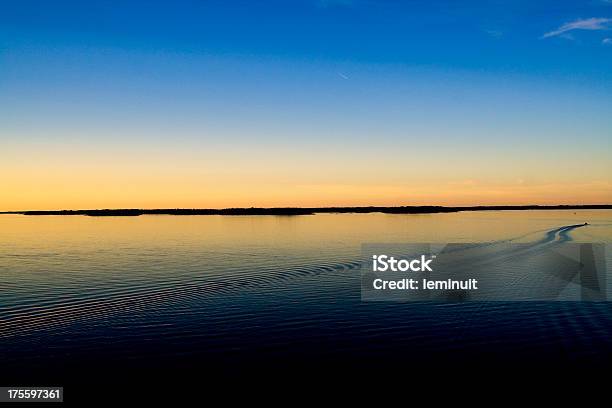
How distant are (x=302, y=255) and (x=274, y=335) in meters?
40.5

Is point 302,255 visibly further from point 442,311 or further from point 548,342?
point 548,342

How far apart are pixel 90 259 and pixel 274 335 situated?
146ft

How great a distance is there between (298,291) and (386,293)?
6.98 meters

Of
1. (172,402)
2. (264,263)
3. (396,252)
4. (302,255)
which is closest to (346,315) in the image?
(172,402)

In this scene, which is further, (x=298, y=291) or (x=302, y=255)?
(x=302, y=255)

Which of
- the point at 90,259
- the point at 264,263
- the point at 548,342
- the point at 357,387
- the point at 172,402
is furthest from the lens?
the point at 90,259

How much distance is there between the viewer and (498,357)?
22625mm

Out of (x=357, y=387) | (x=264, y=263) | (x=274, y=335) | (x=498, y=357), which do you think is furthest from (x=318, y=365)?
(x=264, y=263)

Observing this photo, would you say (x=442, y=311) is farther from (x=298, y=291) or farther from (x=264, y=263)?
(x=264, y=263)

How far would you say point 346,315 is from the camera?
3134cm

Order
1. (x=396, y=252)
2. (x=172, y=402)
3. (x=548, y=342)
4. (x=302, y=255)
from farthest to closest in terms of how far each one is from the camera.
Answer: (x=396, y=252) < (x=302, y=255) < (x=548, y=342) < (x=172, y=402)

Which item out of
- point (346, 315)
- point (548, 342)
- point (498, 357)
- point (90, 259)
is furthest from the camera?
point (90, 259)

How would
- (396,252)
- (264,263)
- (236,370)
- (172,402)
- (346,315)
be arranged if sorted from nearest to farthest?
1. (172,402)
2. (236,370)
3. (346,315)
4. (264,263)
5. (396,252)

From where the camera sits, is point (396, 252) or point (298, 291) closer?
point (298, 291)
